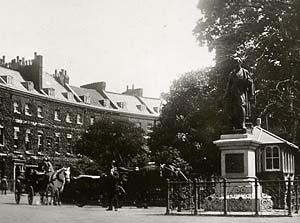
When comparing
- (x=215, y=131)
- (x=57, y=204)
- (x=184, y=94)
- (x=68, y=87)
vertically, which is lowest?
(x=57, y=204)

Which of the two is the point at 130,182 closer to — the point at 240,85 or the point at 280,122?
the point at 280,122

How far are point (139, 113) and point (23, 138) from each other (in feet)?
69.6

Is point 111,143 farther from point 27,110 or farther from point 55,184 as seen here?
point 55,184

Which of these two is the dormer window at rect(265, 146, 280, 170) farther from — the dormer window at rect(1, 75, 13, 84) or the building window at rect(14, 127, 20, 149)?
the dormer window at rect(1, 75, 13, 84)

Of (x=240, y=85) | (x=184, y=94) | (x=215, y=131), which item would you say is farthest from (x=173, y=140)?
(x=240, y=85)

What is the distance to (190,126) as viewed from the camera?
3875 cm

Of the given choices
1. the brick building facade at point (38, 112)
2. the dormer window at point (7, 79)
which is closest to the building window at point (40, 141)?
the brick building facade at point (38, 112)

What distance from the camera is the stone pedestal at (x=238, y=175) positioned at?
1683 centimetres

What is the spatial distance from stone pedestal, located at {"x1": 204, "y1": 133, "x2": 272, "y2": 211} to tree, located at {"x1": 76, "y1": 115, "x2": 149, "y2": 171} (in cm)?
3058

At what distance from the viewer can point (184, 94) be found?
131ft

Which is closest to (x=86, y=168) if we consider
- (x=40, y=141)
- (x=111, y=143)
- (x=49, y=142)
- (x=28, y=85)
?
(x=111, y=143)

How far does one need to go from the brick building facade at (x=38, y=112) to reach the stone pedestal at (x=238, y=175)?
34146 mm

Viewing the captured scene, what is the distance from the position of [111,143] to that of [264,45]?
1048 inches

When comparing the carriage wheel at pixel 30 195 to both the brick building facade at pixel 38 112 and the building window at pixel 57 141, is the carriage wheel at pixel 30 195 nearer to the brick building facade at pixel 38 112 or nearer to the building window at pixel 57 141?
the brick building facade at pixel 38 112
